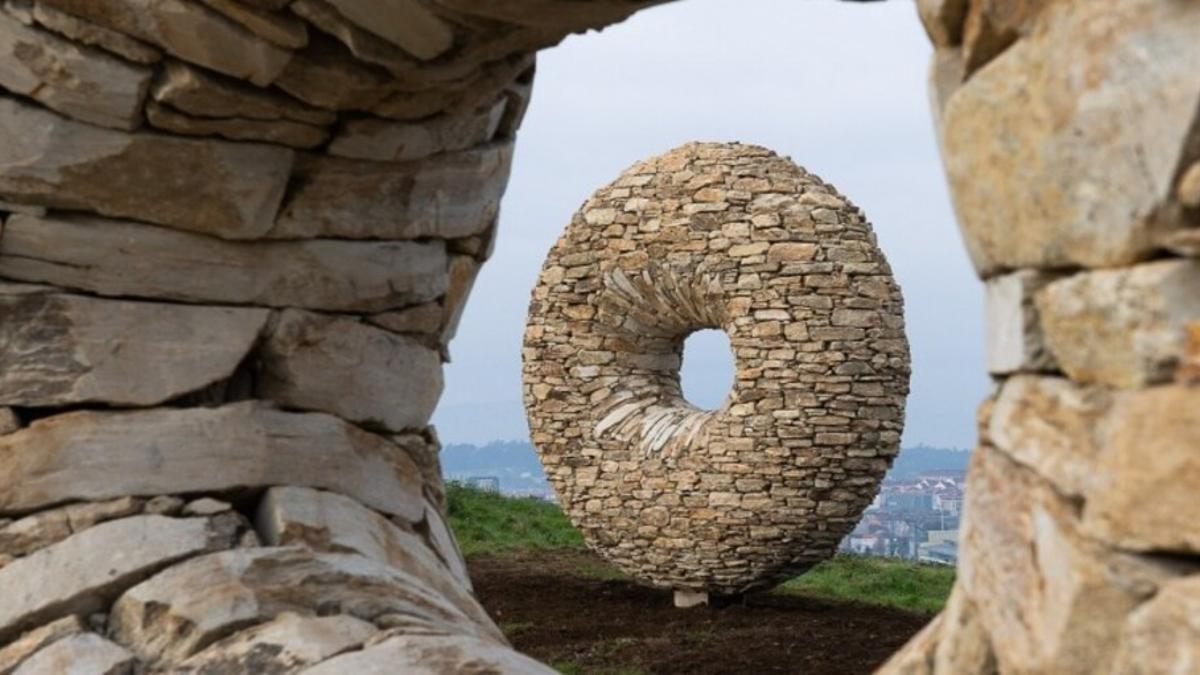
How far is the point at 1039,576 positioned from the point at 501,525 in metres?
13.0

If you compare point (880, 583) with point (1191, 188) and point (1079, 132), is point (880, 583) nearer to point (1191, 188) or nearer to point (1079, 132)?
point (1079, 132)

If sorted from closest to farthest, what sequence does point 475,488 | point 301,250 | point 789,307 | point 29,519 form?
point 29,519 < point 301,250 < point 789,307 < point 475,488

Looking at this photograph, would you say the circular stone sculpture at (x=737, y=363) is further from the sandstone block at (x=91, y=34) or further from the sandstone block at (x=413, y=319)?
the sandstone block at (x=91, y=34)

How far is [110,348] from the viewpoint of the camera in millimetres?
4324

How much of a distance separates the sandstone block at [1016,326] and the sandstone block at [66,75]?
2759mm

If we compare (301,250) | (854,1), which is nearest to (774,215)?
(301,250)

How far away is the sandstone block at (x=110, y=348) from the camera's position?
167 inches

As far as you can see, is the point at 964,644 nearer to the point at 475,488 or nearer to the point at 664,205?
the point at 664,205

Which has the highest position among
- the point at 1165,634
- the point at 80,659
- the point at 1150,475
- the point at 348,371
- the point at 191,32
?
the point at 191,32

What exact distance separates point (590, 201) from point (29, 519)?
24.9 feet

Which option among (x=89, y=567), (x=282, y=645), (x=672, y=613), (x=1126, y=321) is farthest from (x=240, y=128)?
(x=672, y=613)

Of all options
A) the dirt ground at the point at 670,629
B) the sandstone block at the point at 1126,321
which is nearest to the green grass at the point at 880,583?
the dirt ground at the point at 670,629

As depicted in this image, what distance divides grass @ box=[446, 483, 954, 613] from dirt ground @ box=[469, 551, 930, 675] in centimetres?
66

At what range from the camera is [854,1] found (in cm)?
266
